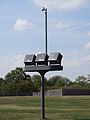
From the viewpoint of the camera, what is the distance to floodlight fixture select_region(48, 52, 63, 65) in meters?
20.3

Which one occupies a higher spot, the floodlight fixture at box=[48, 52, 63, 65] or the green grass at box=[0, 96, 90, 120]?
the floodlight fixture at box=[48, 52, 63, 65]

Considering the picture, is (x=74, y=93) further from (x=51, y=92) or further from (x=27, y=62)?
(x=27, y=62)

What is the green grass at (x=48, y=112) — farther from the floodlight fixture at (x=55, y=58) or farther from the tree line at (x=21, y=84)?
the tree line at (x=21, y=84)

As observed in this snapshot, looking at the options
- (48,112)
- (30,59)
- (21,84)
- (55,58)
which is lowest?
(48,112)

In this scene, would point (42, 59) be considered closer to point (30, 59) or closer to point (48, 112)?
point (30, 59)

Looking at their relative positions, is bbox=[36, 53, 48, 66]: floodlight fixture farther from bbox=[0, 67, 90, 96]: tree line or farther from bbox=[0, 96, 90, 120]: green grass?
bbox=[0, 67, 90, 96]: tree line


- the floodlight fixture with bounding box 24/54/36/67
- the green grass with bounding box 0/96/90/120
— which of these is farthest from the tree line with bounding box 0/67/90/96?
the floodlight fixture with bounding box 24/54/36/67

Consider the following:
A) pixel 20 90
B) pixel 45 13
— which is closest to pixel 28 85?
pixel 20 90

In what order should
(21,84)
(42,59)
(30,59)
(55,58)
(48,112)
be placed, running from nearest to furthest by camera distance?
(55,58), (42,59), (30,59), (48,112), (21,84)

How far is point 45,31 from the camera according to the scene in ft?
69.9

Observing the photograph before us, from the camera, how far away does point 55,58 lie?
20250 millimetres

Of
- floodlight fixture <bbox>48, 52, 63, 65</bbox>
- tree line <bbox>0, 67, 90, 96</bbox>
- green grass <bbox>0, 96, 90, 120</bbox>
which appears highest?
tree line <bbox>0, 67, 90, 96</bbox>

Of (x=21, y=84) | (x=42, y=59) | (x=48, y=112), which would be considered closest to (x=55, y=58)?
(x=42, y=59)

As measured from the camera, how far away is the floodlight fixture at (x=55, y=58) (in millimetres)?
20312
